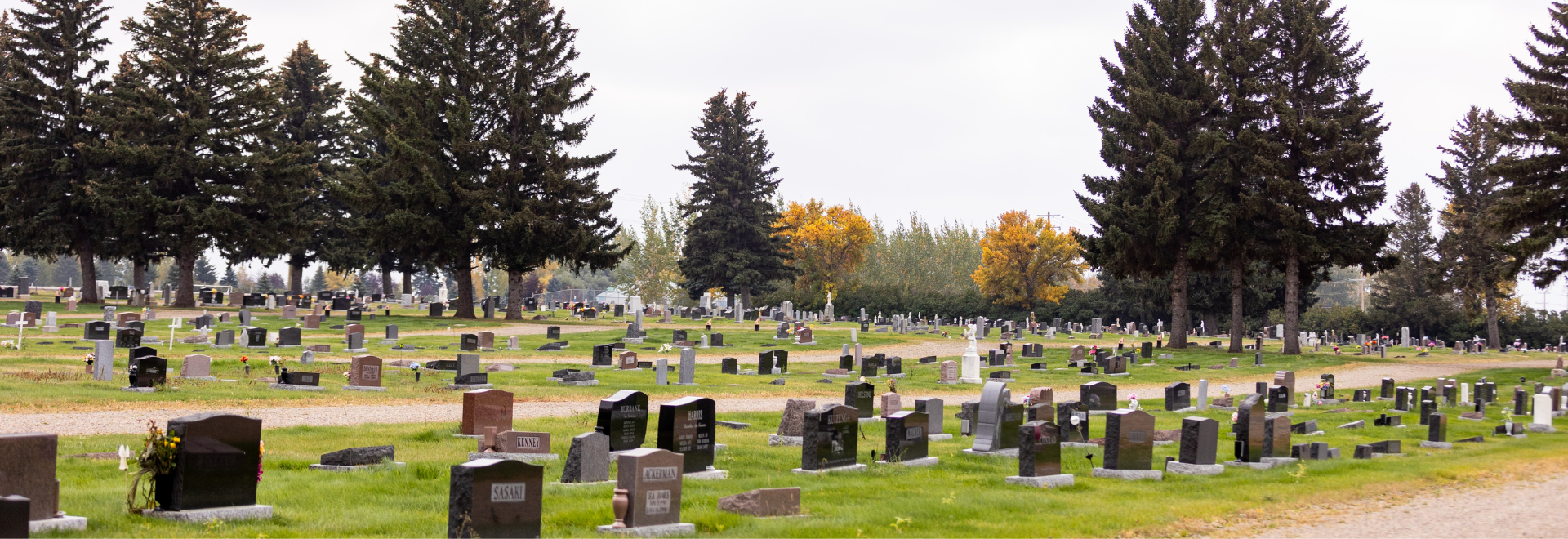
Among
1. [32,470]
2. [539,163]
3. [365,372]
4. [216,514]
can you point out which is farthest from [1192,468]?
[539,163]

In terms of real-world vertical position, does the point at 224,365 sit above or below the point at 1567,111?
below

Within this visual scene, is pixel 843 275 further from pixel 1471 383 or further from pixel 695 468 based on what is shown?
pixel 695 468

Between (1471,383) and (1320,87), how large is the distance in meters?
15.8

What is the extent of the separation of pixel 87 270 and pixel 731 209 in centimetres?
3572

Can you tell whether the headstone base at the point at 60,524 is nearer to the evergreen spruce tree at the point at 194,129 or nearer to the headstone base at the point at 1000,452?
the headstone base at the point at 1000,452

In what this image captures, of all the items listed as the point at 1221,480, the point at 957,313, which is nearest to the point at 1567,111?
the point at 1221,480

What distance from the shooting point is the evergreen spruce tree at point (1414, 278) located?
62.3m

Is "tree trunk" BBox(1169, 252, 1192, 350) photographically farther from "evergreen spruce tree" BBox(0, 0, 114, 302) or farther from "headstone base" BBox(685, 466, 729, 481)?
"evergreen spruce tree" BBox(0, 0, 114, 302)

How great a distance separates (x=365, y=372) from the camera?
65.7 feet

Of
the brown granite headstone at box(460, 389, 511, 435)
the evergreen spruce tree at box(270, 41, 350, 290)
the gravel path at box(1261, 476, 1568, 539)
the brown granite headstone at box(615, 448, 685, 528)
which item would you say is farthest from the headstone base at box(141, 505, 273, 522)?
the evergreen spruce tree at box(270, 41, 350, 290)

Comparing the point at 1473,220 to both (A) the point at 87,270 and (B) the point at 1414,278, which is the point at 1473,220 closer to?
(B) the point at 1414,278

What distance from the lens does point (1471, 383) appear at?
29219 mm

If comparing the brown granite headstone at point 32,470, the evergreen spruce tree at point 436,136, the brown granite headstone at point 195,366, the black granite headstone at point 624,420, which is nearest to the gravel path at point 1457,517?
the black granite headstone at point 624,420

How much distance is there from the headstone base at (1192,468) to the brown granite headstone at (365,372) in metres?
14.3
